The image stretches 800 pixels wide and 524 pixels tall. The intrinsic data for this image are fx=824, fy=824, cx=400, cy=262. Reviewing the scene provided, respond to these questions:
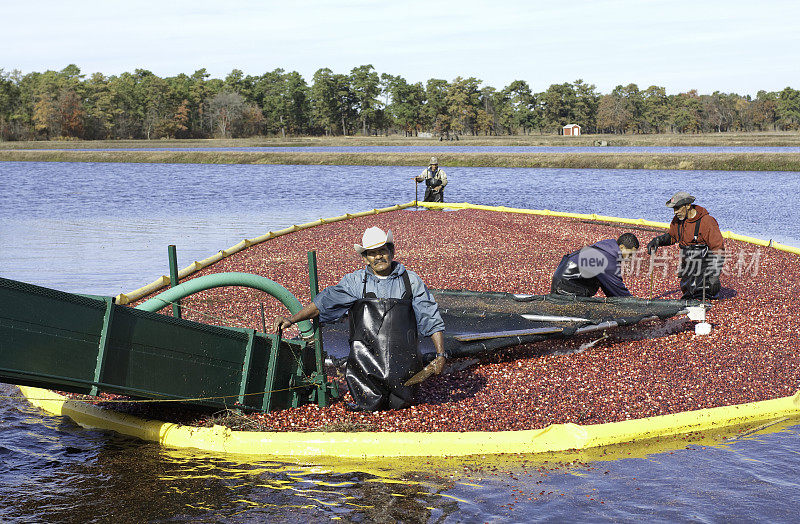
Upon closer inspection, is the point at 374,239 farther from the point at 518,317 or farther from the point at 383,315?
the point at 518,317

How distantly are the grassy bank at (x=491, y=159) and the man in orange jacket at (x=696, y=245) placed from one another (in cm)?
4380

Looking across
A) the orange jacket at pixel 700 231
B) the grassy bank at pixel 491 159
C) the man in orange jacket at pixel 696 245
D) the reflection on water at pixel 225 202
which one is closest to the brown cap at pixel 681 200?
the man in orange jacket at pixel 696 245

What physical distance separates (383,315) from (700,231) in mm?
6800

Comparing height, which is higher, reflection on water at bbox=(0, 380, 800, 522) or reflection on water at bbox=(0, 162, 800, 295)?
reflection on water at bbox=(0, 162, 800, 295)

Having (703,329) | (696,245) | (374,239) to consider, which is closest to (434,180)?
(696,245)

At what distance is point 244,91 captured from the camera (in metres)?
144

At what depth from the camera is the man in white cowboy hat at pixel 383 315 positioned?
7.41m

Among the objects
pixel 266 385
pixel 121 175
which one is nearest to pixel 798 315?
pixel 266 385

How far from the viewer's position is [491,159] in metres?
65.2

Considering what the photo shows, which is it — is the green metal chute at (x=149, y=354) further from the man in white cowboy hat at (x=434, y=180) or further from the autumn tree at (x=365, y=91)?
the autumn tree at (x=365, y=91)

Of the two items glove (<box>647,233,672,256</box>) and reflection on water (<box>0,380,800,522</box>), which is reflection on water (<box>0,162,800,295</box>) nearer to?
reflection on water (<box>0,380,800,522</box>)

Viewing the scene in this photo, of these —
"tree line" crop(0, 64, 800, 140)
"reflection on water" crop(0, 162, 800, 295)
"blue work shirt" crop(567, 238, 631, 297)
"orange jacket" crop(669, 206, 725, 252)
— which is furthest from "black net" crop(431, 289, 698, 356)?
"tree line" crop(0, 64, 800, 140)

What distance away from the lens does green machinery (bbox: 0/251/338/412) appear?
20.3 feet

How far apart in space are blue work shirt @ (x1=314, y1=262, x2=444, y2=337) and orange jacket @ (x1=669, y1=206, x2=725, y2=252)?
6126 mm
